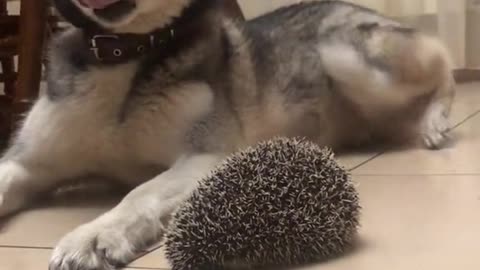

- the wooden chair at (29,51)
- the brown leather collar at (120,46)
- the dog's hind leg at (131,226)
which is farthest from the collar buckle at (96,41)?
the wooden chair at (29,51)

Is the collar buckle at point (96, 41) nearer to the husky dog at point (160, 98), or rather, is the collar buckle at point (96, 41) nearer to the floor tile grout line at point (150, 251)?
the husky dog at point (160, 98)

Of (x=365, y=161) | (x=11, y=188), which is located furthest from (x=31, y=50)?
(x=365, y=161)

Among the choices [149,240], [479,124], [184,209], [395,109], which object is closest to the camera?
[184,209]

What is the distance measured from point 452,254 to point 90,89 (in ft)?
2.54

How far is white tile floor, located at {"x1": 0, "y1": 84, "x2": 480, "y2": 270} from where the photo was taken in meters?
1.24

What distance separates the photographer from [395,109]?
2176mm

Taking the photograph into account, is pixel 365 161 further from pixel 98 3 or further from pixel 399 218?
pixel 98 3

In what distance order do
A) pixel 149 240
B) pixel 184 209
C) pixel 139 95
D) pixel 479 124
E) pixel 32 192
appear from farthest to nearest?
1. pixel 479 124
2. pixel 32 192
3. pixel 139 95
4. pixel 149 240
5. pixel 184 209

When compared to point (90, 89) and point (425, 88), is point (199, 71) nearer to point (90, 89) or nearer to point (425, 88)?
point (90, 89)

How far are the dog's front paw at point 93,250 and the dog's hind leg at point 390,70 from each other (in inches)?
36.1

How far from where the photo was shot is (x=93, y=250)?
127 centimetres

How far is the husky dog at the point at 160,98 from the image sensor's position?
161cm

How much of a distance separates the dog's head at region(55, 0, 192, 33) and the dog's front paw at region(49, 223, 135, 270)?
448 millimetres

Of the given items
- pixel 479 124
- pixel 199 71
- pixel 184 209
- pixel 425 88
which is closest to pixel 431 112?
pixel 425 88
